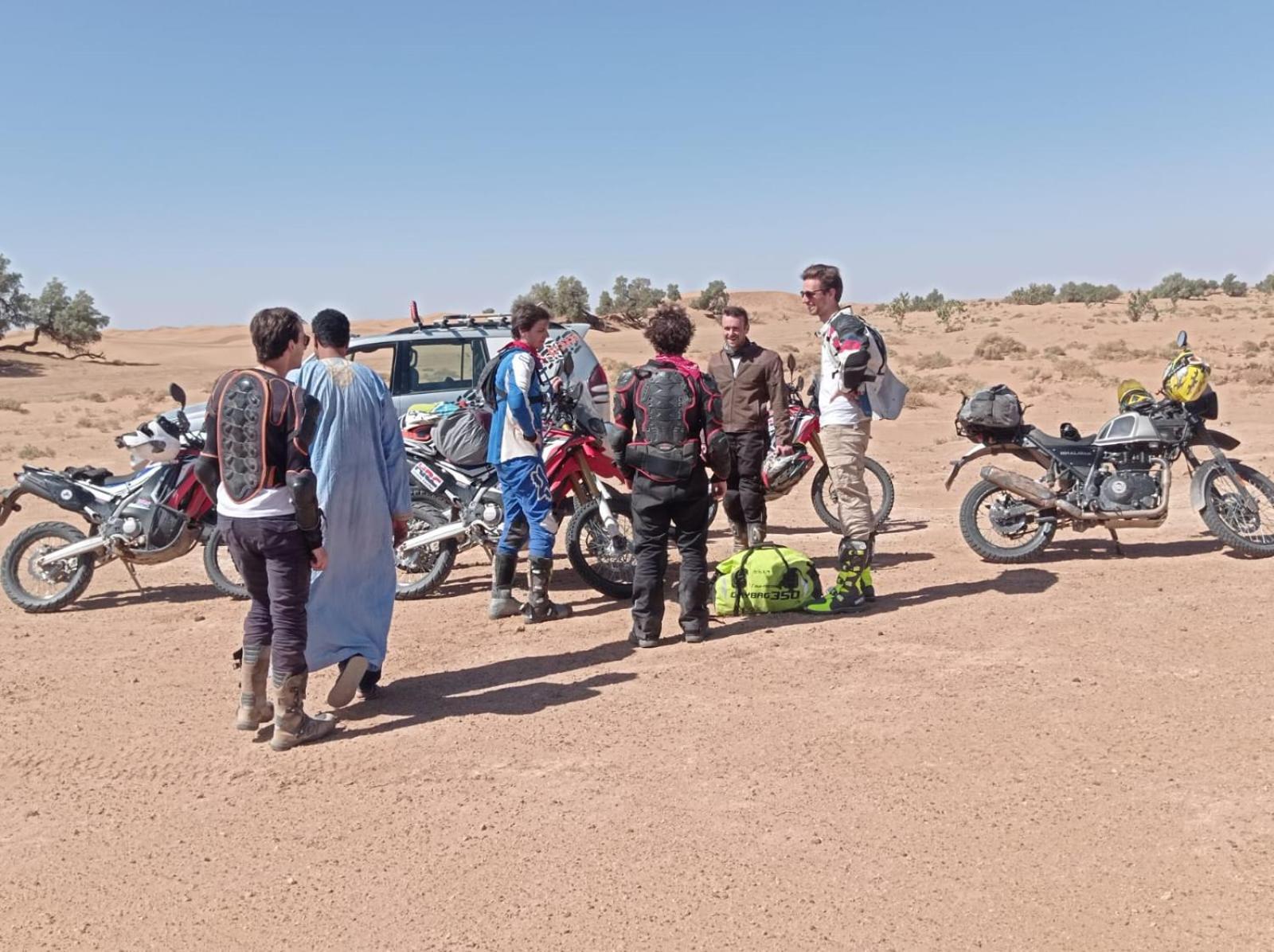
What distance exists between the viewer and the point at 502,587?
7348mm

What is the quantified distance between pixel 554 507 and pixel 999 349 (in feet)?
82.9

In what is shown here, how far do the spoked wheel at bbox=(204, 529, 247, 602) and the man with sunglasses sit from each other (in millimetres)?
4075

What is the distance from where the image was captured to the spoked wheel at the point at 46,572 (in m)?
8.13

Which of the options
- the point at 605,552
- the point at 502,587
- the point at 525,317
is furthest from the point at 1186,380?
the point at 502,587

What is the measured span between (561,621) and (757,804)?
312 centimetres

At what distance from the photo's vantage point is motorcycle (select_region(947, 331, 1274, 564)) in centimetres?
789

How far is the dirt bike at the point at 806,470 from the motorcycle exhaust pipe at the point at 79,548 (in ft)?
15.6

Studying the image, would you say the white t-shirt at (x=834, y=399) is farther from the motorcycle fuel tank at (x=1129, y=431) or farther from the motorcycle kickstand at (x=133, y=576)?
the motorcycle kickstand at (x=133, y=576)

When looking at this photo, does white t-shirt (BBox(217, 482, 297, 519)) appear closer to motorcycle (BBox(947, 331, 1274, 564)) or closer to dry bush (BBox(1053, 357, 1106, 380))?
motorcycle (BBox(947, 331, 1274, 564))

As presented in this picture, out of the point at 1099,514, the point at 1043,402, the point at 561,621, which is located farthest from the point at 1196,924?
the point at 1043,402

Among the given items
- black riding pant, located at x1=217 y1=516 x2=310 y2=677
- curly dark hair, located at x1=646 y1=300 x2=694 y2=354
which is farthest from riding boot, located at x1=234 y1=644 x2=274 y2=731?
curly dark hair, located at x1=646 y1=300 x2=694 y2=354

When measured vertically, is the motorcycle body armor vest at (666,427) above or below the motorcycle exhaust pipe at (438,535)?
above

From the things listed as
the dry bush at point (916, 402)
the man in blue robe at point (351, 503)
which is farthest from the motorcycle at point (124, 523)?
the dry bush at point (916, 402)

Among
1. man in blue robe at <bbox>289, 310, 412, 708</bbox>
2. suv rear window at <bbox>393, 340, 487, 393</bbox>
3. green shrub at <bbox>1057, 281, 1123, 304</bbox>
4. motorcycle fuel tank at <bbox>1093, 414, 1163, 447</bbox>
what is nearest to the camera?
man in blue robe at <bbox>289, 310, 412, 708</bbox>
